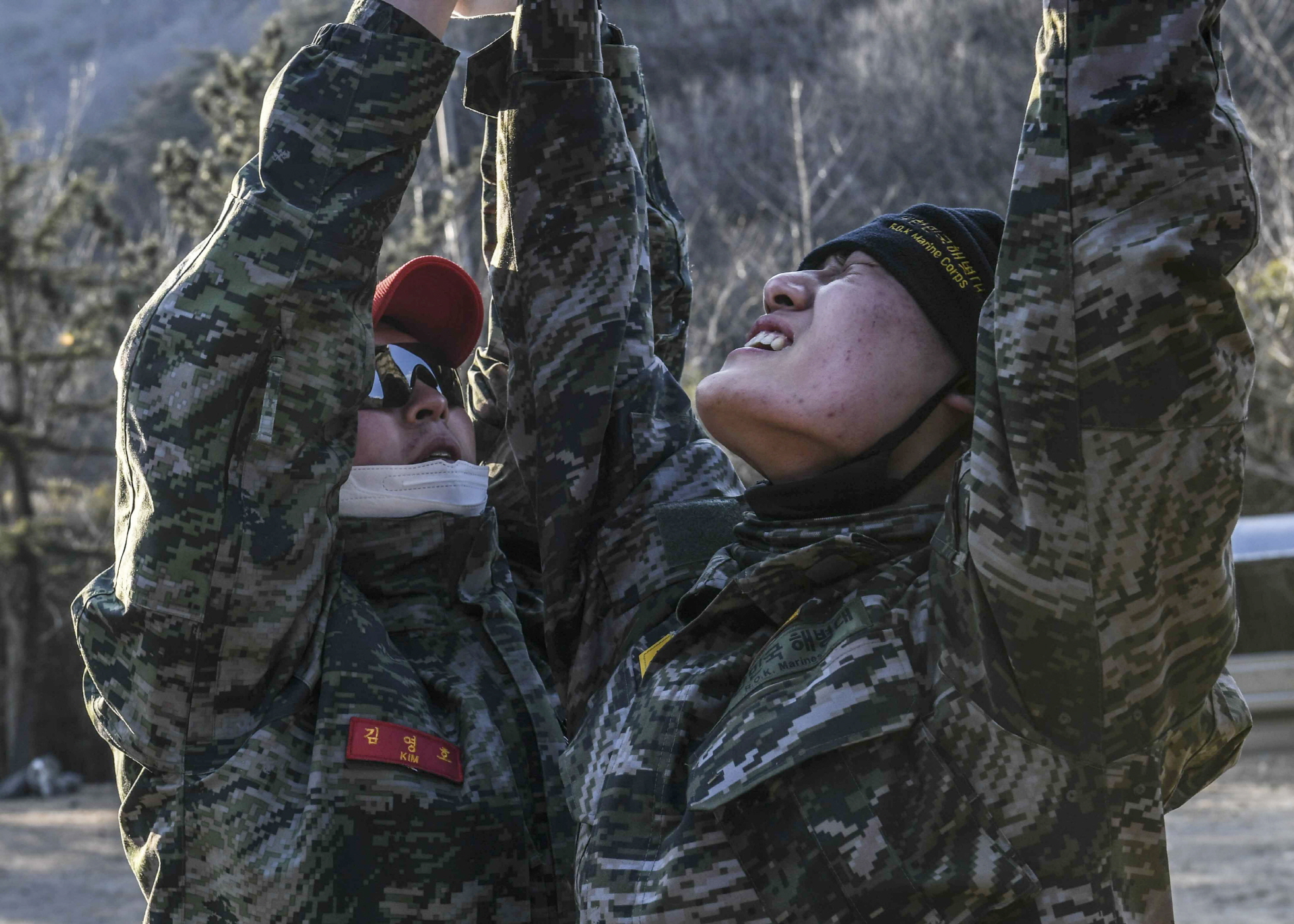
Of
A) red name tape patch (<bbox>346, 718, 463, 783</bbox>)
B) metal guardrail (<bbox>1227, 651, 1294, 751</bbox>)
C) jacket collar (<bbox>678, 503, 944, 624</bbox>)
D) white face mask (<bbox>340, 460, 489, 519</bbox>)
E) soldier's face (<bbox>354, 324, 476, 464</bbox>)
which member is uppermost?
jacket collar (<bbox>678, 503, 944, 624</bbox>)

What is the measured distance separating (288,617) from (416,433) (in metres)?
0.58

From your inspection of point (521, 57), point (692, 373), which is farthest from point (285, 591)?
point (692, 373)

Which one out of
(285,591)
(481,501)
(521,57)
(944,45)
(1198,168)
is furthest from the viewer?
(944,45)

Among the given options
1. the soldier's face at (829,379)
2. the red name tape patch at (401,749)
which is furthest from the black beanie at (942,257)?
the red name tape patch at (401,749)

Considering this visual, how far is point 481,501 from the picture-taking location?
2.85m

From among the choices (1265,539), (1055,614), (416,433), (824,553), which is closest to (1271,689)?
(1265,539)

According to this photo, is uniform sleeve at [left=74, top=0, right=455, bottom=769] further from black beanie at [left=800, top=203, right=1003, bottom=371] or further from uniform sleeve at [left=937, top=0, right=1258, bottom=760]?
uniform sleeve at [left=937, top=0, right=1258, bottom=760]

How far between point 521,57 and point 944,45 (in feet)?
104

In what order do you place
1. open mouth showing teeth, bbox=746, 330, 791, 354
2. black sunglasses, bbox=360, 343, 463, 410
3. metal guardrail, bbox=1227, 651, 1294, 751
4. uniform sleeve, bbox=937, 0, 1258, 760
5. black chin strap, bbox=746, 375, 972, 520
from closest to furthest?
1. uniform sleeve, bbox=937, 0, 1258, 760
2. black chin strap, bbox=746, 375, 972, 520
3. open mouth showing teeth, bbox=746, 330, 791, 354
4. black sunglasses, bbox=360, 343, 463, 410
5. metal guardrail, bbox=1227, 651, 1294, 751

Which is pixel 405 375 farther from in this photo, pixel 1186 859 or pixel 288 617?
pixel 1186 859

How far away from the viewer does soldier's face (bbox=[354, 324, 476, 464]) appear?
2.86 m

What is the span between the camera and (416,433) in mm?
2895

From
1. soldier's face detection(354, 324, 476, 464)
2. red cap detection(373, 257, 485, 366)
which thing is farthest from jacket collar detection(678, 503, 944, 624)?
red cap detection(373, 257, 485, 366)

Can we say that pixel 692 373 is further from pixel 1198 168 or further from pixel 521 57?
pixel 1198 168
